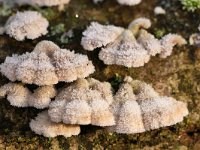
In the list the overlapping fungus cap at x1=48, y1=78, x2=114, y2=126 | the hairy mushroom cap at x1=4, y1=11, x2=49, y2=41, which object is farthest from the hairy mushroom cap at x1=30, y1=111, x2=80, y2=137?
the hairy mushroom cap at x1=4, y1=11, x2=49, y2=41

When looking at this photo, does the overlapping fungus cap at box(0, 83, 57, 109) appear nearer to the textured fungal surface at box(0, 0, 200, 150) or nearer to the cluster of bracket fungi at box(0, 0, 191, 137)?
the cluster of bracket fungi at box(0, 0, 191, 137)

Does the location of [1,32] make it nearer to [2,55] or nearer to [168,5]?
[2,55]

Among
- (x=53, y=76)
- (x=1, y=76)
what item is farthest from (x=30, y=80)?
(x=1, y=76)

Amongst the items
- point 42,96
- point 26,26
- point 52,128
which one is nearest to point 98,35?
point 26,26

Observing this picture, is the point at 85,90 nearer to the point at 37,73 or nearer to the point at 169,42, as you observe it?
the point at 37,73

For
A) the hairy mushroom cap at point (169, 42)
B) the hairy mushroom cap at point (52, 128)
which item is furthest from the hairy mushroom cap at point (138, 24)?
the hairy mushroom cap at point (52, 128)

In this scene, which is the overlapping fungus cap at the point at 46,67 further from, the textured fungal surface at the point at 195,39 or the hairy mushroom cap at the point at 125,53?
the textured fungal surface at the point at 195,39

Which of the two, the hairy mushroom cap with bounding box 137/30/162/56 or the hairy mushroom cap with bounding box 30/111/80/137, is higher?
the hairy mushroom cap with bounding box 137/30/162/56
